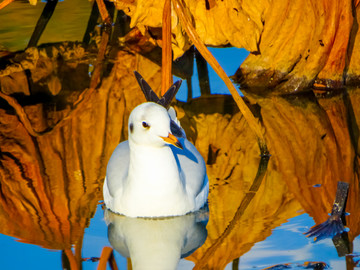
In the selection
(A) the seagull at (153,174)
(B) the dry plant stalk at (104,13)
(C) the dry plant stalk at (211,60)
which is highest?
(B) the dry plant stalk at (104,13)

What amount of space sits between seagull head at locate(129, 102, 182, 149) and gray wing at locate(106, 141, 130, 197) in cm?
28

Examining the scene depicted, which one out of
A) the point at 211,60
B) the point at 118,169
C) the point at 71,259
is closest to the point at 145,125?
the point at 118,169

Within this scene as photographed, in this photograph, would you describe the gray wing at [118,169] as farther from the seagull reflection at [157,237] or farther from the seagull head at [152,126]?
the seagull head at [152,126]

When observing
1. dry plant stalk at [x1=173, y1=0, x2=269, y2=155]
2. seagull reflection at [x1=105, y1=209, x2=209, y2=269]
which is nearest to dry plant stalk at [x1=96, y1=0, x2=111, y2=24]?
dry plant stalk at [x1=173, y1=0, x2=269, y2=155]

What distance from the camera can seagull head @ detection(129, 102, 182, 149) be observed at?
3.61m

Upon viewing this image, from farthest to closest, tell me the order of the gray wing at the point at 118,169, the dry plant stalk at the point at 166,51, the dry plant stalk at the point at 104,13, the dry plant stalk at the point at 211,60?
the dry plant stalk at the point at 104,13 < the dry plant stalk at the point at 166,51 < the dry plant stalk at the point at 211,60 < the gray wing at the point at 118,169

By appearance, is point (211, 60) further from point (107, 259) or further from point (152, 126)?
point (107, 259)

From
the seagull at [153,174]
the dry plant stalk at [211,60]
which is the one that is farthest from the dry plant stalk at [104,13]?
the seagull at [153,174]

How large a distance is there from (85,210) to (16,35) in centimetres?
340

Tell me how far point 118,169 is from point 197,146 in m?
0.97

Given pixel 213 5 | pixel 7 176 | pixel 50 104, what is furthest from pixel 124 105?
pixel 7 176

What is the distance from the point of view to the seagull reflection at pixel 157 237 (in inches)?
138

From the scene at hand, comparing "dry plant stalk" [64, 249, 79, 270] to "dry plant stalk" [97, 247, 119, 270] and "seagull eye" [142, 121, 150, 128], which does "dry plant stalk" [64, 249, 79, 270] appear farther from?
"seagull eye" [142, 121, 150, 128]

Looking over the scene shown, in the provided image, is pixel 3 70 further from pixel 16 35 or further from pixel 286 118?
pixel 286 118
